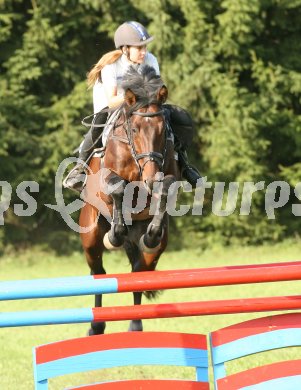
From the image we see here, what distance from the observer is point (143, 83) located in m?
7.18

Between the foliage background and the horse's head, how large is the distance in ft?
32.1

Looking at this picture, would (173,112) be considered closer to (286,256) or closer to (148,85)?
(148,85)

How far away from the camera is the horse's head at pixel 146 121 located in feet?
22.5

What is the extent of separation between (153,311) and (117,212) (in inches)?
101

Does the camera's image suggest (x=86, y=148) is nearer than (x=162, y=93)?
No

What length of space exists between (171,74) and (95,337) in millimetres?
13304

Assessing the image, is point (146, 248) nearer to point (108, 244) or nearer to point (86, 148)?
point (108, 244)

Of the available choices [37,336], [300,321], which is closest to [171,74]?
[37,336]

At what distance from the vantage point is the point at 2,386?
661 cm

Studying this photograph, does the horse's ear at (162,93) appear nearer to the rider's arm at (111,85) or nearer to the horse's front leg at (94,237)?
the rider's arm at (111,85)

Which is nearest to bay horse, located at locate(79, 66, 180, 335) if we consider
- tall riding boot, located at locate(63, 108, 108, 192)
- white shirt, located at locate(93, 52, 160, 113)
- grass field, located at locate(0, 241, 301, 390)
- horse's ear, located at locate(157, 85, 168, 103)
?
horse's ear, located at locate(157, 85, 168, 103)

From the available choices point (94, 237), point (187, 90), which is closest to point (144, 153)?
point (94, 237)

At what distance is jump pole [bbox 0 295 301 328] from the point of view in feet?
14.3

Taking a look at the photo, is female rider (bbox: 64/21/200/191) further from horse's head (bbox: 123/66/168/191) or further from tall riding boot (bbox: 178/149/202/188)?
horse's head (bbox: 123/66/168/191)
